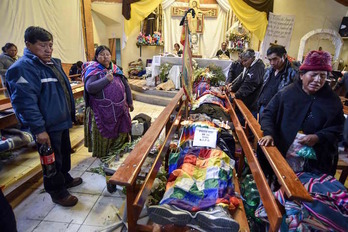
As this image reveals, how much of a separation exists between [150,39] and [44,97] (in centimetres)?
700

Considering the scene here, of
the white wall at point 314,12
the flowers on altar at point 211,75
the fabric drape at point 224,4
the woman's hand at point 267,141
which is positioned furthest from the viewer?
the fabric drape at point 224,4

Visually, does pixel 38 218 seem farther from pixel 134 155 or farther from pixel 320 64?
pixel 320 64

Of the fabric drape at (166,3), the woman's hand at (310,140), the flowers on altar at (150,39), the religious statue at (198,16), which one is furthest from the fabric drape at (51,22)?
the woman's hand at (310,140)

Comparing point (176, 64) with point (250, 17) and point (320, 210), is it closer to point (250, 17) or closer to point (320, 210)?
point (250, 17)

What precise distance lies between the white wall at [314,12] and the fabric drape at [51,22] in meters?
6.47

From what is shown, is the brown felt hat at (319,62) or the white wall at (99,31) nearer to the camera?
the brown felt hat at (319,62)

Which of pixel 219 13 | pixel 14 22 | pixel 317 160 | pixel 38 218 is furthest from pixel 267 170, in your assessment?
pixel 219 13

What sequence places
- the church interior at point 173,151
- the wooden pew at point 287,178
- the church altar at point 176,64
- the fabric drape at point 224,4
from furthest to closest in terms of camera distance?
the fabric drape at point 224,4 < the church altar at point 176,64 < the church interior at point 173,151 < the wooden pew at point 287,178

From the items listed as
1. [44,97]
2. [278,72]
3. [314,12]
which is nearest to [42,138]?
[44,97]

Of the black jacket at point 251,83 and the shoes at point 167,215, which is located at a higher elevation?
the black jacket at point 251,83

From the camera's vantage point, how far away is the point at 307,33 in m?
6.94

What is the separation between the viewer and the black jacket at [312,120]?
1.24 metres

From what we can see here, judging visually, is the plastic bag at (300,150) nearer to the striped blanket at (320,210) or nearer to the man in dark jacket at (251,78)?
the striped blanket at (320,210)

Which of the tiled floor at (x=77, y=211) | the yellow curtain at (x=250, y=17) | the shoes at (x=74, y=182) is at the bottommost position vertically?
the tiled floor at (x=77, y=211)
